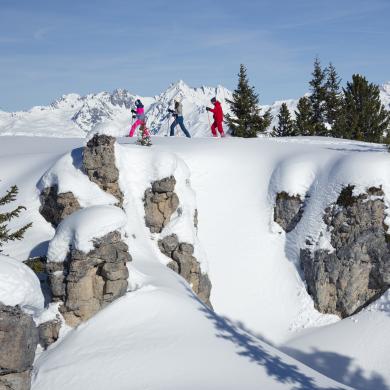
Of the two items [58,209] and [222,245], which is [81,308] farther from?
[222,245]

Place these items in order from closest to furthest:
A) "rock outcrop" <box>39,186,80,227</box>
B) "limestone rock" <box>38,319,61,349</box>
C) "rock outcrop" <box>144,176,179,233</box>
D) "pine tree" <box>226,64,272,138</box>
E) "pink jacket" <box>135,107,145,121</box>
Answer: "limestone rock" <box>38,319,61,349</box> < "rock outcrop" <box>39,186,80,227</box> < "rock outcrop" <box>144,176,179,233</box> < "pink jacket" <box>135,107,145,121</box> < "pine tree" <box>226,64,272,138</box>

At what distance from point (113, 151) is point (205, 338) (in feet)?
34.6

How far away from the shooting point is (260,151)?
25219mm

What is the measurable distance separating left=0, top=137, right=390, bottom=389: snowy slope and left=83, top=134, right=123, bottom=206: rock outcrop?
28.3 inches

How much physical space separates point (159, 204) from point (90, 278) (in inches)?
272

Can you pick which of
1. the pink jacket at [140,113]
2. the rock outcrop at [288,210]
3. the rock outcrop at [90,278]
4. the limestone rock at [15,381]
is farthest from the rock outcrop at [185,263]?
the limestone rock at [15,381]

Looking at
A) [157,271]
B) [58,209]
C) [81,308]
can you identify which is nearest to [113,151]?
[58,209]

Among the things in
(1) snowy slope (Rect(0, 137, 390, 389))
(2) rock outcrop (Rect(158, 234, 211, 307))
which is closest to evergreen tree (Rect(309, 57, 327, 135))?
(1) snowy slope (Rect(0, 137, 390, 389))

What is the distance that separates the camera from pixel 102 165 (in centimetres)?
1984

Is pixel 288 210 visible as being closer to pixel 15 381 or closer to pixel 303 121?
pixel 15 381

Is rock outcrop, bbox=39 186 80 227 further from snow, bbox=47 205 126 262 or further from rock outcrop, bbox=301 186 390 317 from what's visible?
rock outcrop, bbox=301 186 390 317

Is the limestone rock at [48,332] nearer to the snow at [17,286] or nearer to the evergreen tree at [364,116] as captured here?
the snow at [17,286]

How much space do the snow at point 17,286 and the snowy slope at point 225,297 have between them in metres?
2.92

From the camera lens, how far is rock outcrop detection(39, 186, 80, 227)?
18.9 m
